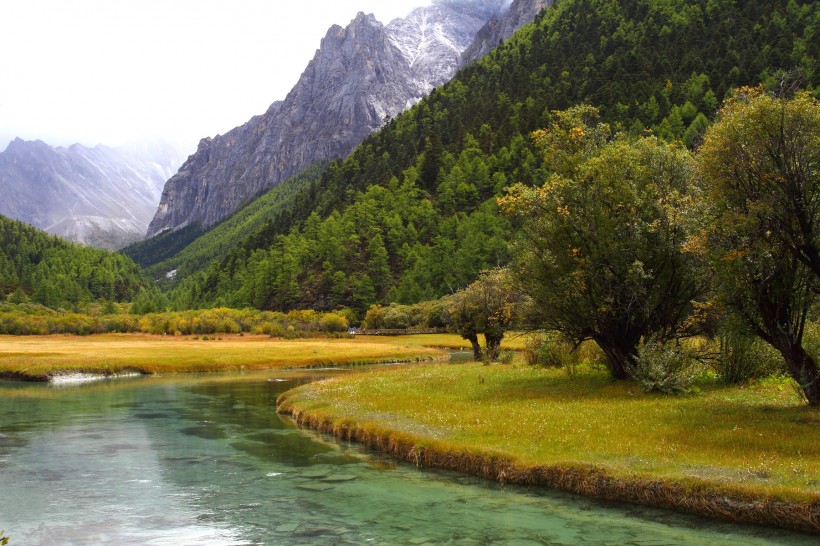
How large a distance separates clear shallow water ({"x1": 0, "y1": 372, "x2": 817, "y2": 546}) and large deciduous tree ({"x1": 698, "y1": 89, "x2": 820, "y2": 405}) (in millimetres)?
11200

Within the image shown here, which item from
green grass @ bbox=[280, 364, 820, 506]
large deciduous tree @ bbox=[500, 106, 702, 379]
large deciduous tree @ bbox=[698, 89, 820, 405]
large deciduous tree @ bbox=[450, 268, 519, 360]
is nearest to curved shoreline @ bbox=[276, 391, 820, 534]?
green grass @ bbox=[280, 364, 820, 506]

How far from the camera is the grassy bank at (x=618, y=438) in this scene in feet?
58.3

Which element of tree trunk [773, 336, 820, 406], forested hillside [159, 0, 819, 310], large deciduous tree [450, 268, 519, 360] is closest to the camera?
tree trunk [773, 336, 820, 406]

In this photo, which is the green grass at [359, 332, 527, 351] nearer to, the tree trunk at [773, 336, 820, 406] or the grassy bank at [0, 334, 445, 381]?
A: the grassy bank at [0, 334, 445, 381]

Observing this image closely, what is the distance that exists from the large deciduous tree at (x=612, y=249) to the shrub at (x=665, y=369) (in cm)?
235

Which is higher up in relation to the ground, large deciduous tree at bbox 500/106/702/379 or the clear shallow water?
Answer: large deciduous tree at bbox 500/106/702/379

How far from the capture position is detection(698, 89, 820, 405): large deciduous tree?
23.2m

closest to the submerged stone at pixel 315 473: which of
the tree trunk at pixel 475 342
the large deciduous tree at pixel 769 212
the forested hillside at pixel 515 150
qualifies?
the large deciduous tree at pixel 769 212

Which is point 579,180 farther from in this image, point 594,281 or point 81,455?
point 81,455

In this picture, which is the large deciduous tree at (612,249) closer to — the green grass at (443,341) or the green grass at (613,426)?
the green grass at (613,426)

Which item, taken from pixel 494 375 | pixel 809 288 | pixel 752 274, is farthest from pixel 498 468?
pixel 494 375

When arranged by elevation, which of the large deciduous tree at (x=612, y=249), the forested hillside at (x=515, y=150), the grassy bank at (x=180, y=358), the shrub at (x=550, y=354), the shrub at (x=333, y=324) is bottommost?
the grassy bank at (x=180, y=358)

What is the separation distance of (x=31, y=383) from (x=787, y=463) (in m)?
68.4

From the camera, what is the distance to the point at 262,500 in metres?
21.1
